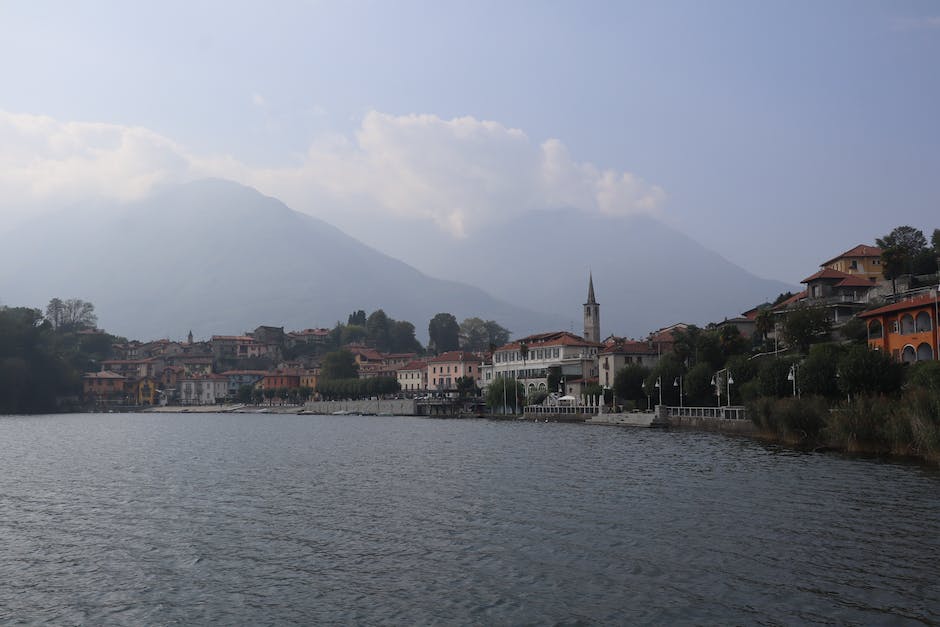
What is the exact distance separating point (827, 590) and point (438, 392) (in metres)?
135

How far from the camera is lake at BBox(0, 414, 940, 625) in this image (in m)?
16.5

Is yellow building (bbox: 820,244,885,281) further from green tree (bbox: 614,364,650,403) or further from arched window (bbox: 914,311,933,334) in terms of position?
arched window (bbox: 914,311,933,334)

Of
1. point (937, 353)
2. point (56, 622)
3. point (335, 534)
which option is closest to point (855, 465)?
point (937, 353)

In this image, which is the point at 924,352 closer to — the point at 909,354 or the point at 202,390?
the point at 909,354

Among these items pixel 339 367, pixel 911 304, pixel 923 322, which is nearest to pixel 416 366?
pixel 339 367

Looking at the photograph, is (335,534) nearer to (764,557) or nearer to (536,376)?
(764,557)

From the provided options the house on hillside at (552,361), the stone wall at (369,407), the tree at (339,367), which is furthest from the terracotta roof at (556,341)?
the tree at (339,367)

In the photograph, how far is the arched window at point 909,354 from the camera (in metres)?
54.2

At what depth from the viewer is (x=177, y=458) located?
167ft

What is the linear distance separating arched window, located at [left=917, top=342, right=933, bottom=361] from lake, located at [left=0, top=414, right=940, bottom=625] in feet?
52.9

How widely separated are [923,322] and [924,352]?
6.52ft

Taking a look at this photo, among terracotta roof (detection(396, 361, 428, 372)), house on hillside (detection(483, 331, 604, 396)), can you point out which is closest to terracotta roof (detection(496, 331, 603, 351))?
house on hillside (detection(483, 331, 604, 396))

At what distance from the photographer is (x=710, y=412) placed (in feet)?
232

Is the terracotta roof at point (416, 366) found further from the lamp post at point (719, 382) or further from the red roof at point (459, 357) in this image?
the lamp post at point (719, 382)
